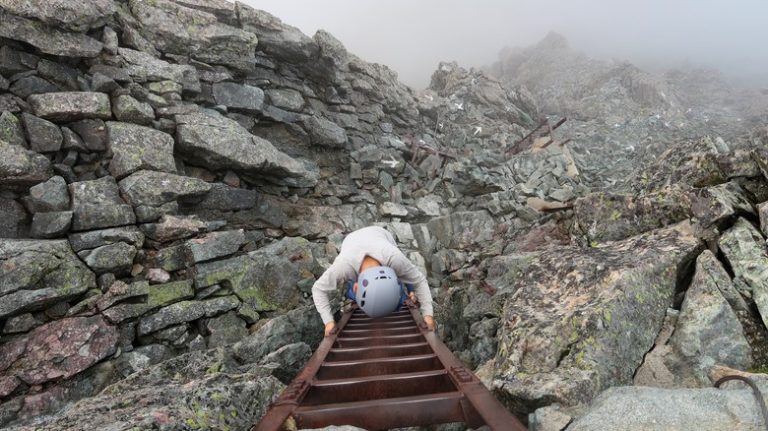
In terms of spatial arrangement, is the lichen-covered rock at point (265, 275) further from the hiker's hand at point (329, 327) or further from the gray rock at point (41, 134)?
the hiker's hand at point (329, 327)

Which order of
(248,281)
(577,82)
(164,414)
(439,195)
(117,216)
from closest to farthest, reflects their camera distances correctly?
(164,414), (117,216), (248,281), (439,195), (577,82)

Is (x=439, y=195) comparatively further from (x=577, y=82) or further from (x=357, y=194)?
(x=577, y=82)

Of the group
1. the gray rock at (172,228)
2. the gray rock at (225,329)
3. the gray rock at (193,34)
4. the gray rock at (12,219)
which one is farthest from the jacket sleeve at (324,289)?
the gray rock at (193,34)

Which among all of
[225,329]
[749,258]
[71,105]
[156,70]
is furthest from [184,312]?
[749,258]

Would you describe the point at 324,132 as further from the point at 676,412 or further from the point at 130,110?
the point at 676,412

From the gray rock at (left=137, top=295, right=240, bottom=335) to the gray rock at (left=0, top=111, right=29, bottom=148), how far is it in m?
5.63

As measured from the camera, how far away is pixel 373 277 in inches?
247

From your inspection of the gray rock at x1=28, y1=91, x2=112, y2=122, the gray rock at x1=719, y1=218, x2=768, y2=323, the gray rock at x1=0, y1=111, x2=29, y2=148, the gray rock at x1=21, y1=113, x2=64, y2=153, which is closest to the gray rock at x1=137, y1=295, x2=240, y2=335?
the gray rock at x1=21, y1=113, x2=64, y2=153

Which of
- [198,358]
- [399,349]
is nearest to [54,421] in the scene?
[198,358]

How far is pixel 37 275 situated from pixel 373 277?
7.87 metres

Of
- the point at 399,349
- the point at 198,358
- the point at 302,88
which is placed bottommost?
the point at 198,358

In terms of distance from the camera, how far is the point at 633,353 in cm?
403

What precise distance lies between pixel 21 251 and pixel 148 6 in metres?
9.62

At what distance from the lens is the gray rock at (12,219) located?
8.49 m
